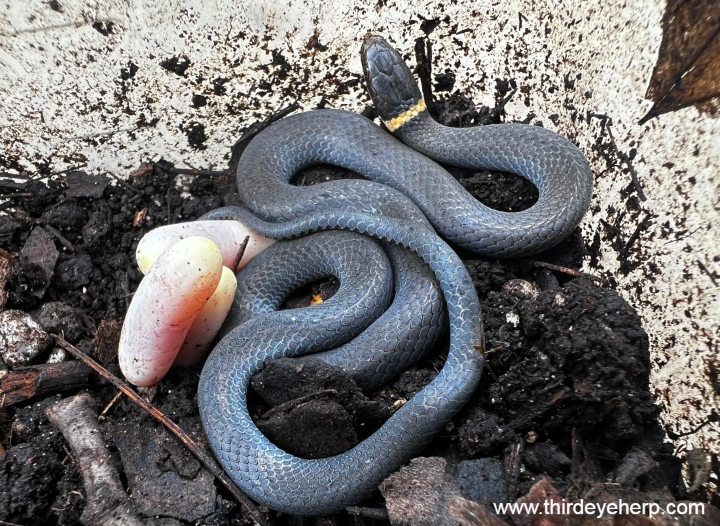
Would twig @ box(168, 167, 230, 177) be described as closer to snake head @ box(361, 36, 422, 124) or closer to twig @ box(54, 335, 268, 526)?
snake head @ box(361, 36, 422, 124)

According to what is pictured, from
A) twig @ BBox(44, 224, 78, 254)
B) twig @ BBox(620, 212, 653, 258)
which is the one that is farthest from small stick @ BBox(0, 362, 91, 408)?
twig @ BBox(620, 212, 653, 258)

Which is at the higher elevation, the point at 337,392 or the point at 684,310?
the point at 684,310

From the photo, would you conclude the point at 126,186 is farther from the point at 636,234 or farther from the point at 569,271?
the point at 636,234

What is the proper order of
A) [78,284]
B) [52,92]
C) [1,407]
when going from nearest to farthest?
[1,407] < [52,92] < [78,284]

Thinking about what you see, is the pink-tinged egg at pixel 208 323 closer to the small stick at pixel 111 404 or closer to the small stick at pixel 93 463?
the small stick at pixel 111 404

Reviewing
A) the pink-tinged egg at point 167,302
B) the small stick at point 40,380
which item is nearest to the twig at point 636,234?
the pink-tinged egg at point 167,302

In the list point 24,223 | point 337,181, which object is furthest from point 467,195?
point 24,223

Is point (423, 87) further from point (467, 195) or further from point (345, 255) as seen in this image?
point (345, 255)
